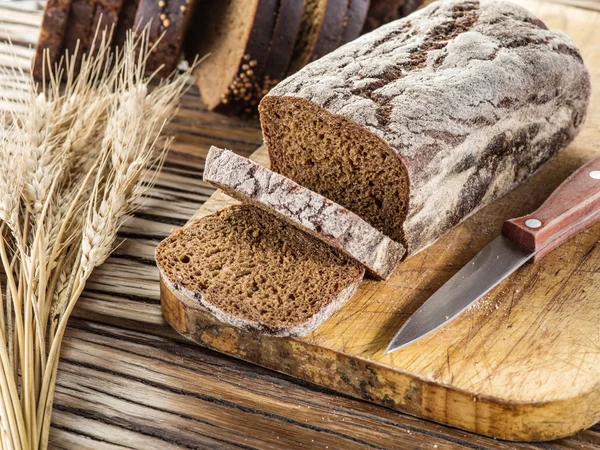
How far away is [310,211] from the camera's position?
2.80 meters

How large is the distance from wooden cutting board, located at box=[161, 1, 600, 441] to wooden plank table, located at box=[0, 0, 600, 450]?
0.19ft

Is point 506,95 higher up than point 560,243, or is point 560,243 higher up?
point 506,95

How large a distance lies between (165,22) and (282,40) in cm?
64

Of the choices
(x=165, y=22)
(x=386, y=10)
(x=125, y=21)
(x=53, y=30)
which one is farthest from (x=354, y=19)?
(x=53, y=30)

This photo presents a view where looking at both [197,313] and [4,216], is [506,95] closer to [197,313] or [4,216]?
[197,313]

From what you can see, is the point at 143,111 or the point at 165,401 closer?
the point at 165,401

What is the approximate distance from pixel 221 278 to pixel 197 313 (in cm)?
15

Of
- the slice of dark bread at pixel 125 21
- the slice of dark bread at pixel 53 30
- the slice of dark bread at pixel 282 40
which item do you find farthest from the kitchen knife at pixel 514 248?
the slice of dark bread at pixel 53 30

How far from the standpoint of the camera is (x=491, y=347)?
8.57ft

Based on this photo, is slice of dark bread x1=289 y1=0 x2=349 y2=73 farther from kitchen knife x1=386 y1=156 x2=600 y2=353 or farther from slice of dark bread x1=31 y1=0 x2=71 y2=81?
kitchen knife x1=386 y1=156 x2=600 y2=353

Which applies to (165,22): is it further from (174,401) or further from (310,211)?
(174,401)

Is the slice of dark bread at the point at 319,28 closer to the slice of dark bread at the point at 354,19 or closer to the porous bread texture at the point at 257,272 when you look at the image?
the slice of dark bread at the point at 354,19

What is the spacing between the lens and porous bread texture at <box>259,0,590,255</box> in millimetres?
2857

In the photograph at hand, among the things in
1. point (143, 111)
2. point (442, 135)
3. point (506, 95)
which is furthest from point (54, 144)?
point (506, 95)
